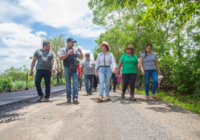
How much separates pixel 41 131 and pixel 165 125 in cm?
195

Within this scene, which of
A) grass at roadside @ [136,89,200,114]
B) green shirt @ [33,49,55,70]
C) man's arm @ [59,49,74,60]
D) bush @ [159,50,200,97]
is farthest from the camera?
bush @ [159,50,200,97]

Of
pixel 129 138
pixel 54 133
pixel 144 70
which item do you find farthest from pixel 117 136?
pixel 144 70

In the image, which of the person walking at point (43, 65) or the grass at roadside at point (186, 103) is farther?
the person walking at point (43, 65)

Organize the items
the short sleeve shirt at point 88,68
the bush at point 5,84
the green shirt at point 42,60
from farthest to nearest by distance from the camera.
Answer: the bush at point 5,84 → the short sleeve shirt at point 88,68 → the green shirt at point 42,60

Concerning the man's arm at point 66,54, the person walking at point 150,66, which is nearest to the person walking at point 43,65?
the man's arm at point 66,54

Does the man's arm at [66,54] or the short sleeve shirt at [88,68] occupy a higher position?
the man's arm at [66,54]

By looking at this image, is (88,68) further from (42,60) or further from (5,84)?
(5,84)

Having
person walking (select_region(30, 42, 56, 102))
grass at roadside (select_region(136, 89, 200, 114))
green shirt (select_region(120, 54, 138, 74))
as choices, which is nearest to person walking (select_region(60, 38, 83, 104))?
person walking (select_region(30, 42, 56, 102))

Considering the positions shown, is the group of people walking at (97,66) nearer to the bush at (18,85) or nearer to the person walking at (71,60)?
the person walking at (71,60)

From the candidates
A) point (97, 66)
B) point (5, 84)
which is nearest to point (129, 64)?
point (97, 66)

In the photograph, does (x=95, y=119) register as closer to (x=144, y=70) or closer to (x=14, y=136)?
(x=14, y=136)

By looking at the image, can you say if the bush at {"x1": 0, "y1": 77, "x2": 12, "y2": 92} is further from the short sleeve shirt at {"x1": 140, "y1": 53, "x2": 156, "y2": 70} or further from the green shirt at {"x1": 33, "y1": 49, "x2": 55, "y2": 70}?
the short sleeve shirt at {"x1": 140, "y1": 53, "x2": 156, "y2": 70}

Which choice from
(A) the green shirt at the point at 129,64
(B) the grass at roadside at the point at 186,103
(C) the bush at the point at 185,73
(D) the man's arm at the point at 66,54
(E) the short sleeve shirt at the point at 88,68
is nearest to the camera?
(B) the grass at roadside at the point at 186,103

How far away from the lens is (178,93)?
322 inches
